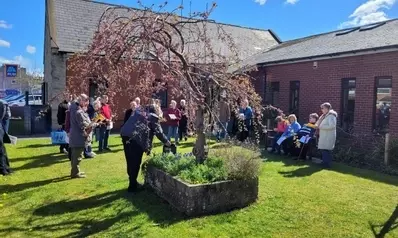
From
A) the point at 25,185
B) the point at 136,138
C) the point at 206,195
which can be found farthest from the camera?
the point at 25,185

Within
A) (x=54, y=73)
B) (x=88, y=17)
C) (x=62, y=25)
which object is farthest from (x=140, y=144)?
(x=88, y=17)

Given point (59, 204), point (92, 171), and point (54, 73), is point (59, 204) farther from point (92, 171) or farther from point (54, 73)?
point (54, 73)

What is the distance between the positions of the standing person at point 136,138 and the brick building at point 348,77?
7909mm

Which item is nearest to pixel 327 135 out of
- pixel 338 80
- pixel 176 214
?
pixel 338 80

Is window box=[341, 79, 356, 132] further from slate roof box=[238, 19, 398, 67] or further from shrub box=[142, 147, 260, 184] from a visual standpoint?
shrub box=[142, 147, 260, 184]

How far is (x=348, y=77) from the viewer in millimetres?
12344

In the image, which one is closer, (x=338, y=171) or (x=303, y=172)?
(x=303, y=172)

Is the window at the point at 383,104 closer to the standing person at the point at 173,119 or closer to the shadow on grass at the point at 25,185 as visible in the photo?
the standing person at the point at 173,119

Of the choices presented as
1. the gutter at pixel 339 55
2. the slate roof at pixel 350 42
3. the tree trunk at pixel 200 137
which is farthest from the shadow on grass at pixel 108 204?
the gutter at pixel 339 55

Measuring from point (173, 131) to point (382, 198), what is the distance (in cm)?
756

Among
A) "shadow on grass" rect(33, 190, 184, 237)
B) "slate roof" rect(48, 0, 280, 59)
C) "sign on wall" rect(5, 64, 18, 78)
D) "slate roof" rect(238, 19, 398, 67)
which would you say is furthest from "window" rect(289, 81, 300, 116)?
"sign on wall" rect(5, 64, 18, 78)

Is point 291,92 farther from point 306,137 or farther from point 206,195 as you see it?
point 206,195

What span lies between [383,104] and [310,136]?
10.9 ft

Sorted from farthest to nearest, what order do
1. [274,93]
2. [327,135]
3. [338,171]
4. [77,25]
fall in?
[77,25], [274,93], [327,135], [338,171]
